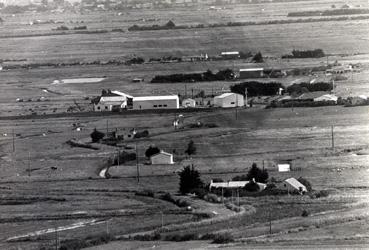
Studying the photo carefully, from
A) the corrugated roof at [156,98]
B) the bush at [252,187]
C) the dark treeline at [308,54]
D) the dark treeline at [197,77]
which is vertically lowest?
the bush at [252,187]

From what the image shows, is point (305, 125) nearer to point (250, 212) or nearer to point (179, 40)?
point (250, 212)

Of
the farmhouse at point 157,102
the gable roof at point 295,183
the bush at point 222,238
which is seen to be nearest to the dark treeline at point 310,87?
the farmhouse at point 157,102

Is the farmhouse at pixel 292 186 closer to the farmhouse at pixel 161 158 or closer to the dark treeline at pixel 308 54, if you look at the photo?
the farmhouse at pixel 161 158

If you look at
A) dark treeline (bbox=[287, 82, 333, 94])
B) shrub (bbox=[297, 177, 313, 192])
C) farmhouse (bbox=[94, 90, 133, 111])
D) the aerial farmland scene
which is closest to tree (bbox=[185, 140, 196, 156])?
the aerial farmland scene

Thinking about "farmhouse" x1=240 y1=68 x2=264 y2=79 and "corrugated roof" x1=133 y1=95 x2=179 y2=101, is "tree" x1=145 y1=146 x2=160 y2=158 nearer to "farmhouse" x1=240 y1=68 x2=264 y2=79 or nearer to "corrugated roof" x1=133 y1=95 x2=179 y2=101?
"corrugated roof" x1=133 y1=95 x2=179 y2=101

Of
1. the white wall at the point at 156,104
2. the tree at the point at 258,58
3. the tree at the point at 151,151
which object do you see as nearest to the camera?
the tree at the point at 151,151

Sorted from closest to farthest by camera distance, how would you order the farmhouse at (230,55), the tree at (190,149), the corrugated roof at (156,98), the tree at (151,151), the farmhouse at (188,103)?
the tree at (151,151)
the tree at (190,149)
the farmhouse at (188,103)
the corrugated roof at (156,98)
the farmhouse at (230,55)
